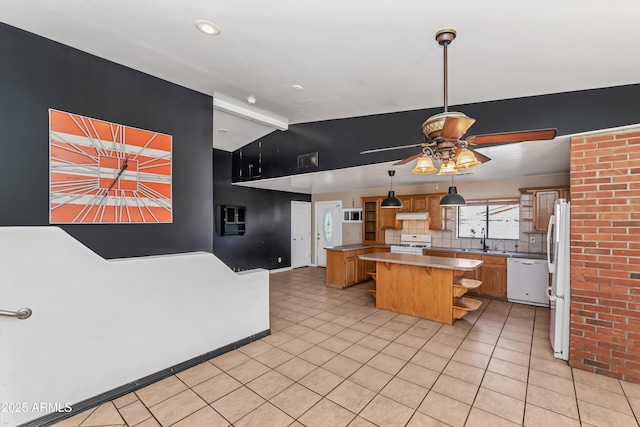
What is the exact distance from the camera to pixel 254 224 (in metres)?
6.80

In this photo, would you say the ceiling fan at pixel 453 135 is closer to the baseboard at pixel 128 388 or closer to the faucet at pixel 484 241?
the baseboard at pixel 128 388

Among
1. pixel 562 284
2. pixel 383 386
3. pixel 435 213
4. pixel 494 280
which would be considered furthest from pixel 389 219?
pixel 383 386

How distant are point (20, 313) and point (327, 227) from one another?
6653mm

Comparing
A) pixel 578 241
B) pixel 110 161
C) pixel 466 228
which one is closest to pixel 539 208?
pixel 466 228

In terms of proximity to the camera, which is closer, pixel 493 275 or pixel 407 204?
pixel 493 275

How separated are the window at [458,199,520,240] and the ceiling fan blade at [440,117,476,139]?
15.1 feet

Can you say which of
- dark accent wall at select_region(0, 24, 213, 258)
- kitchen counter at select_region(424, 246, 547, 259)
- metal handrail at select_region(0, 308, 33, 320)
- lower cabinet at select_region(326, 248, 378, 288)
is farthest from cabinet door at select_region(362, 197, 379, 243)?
metal handrail at select_region(0, 308, 33, 320)

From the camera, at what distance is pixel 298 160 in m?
4.69

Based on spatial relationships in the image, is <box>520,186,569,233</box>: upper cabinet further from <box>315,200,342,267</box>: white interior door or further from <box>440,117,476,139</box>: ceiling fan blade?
<box>315,200,342,267</box>: white interior door

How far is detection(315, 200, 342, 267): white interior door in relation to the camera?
7.98 meters

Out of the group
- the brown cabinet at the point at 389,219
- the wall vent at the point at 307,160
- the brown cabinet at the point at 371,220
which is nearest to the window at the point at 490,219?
the brown cabinet at the point at 389,219

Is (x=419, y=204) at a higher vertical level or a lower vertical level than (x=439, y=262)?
higher

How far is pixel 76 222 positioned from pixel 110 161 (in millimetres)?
620

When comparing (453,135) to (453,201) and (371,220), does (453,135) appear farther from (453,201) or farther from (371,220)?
(371,220)
